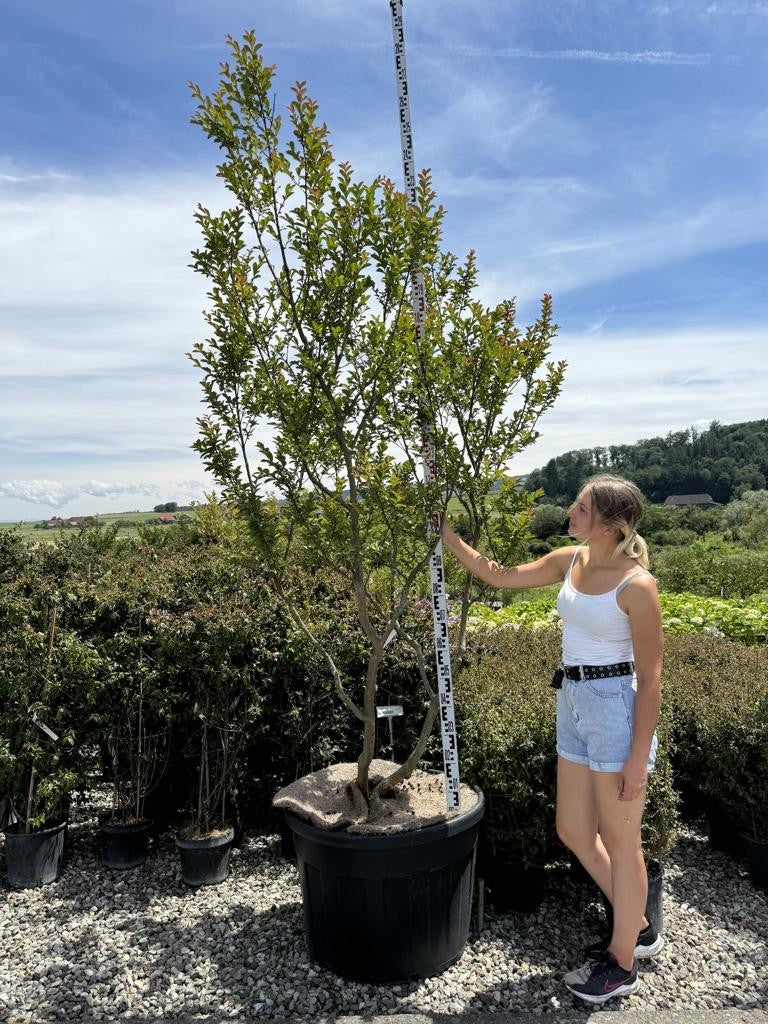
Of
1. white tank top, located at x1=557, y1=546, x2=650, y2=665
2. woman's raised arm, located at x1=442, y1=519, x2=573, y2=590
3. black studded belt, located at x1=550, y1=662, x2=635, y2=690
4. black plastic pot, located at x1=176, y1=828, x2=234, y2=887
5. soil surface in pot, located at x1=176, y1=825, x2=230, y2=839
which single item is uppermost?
woman's raised arm, located at x1=442, y1=519, x2=573, y2=590

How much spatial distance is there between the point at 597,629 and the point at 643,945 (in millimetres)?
1649

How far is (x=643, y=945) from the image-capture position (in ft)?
11.4

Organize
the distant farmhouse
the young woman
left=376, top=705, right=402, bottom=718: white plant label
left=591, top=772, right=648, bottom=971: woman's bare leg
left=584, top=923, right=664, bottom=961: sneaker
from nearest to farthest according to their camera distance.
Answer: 1. the young woman
2. left=591, top=772, right=648, bottom=971: woman's bare leg
3. left=584, top=923, right=664, bottom=961: sneaker
4. left=376, top=705, right=402, bottom=718: white plant label
5. the distant farmhouse

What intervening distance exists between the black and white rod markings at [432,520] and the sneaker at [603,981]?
85cm

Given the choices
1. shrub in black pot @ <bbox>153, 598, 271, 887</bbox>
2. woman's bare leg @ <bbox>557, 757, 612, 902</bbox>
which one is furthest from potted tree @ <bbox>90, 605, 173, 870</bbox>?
woman's bare leg @ <bbox>557, 757, 612, 902</bbox>

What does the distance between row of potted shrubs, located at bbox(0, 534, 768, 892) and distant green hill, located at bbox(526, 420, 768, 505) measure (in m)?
51.7

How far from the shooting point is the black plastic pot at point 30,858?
4.30m

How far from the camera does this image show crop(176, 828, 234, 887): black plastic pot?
4.25 meters

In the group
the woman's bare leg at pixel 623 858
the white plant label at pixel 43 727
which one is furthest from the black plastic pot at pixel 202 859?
the woman's bare leg at pixel 623 858

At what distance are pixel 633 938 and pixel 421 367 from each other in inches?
103

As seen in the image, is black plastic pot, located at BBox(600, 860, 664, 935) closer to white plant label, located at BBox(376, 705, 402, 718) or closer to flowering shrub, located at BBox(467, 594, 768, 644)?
white plant label, located at BBox(376, 705, 402, 718)

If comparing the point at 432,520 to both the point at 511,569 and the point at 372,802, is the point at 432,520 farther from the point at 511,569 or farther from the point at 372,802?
the point at 372,802

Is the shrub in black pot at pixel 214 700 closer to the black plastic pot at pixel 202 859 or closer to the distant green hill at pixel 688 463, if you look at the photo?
the black plastic pot at pixel 202 859

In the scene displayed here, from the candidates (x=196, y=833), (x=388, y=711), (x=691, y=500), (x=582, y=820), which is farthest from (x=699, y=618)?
(x=691, y=500)
